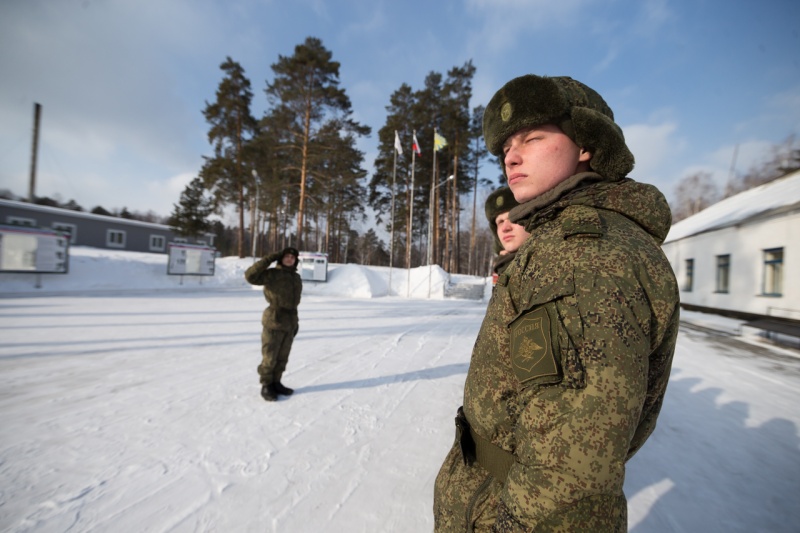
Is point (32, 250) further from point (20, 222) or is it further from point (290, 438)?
point (290, 438)

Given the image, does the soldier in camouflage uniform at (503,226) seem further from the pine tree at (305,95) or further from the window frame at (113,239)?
the window frame at (113,239)

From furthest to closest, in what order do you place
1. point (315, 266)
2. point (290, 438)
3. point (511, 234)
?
point (315, 266) → point (290, 438) → point (511, 234)

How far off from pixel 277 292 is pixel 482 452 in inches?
161

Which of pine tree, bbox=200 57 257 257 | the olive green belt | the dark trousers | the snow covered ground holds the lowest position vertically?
the snow covered ground

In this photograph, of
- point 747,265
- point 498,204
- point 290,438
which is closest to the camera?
point 498,204

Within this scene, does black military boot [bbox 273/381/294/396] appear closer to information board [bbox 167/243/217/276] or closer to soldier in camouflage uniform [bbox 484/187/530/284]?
soldier in camouflage uniform [bbox 484/187/530/284]

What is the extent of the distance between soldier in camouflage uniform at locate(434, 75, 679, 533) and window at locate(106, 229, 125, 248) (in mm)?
35597

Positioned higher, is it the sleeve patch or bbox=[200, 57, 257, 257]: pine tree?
bbox=[200, 57, 257, 257]: pine tree

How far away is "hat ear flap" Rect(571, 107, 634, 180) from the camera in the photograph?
984mm

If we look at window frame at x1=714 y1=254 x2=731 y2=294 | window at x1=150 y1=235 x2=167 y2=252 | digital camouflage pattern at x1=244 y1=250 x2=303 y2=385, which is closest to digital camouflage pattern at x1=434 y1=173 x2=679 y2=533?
digital camouflage pattern at x1=244 y1=250 x2=303 y2=385

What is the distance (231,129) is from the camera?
84.0 feet

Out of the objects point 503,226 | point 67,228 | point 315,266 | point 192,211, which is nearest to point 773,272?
point 503,226

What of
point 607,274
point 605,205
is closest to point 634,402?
point 607,274

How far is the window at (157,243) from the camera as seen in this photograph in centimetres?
2983
